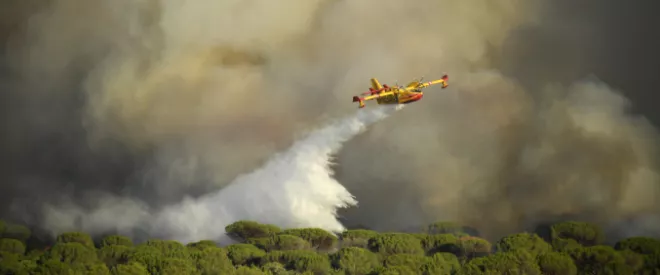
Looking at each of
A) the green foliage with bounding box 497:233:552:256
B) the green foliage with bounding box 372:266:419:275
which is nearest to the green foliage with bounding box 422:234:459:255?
the green foliage with bounding box 497:233:552:256

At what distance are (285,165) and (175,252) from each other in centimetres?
1276

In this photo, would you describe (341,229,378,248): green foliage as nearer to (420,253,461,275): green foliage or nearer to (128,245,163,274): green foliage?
(420,253,461,275): green foliage

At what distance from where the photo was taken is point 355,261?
4903cm

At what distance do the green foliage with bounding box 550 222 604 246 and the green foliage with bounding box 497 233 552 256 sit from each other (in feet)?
13.3

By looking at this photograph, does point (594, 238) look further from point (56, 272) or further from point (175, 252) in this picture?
point (56, 272)

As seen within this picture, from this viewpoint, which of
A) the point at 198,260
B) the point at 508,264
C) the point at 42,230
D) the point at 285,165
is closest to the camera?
the point at 508,264

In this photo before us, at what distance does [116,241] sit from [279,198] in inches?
484

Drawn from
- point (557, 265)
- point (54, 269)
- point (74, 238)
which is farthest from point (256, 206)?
point (557, 265)

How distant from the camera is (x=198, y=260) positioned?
48.0m

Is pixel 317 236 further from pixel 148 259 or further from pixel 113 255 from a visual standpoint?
pixel 148 259

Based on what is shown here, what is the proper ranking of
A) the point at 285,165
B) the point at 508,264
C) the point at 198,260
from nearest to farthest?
1. the point at 508,264
2. the point at 198,260
3. the point at 285,165

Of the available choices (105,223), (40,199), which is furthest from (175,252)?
(40,199)

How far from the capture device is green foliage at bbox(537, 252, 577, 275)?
43094 mm

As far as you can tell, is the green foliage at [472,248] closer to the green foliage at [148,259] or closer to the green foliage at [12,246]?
the green foliage at [148,259]
